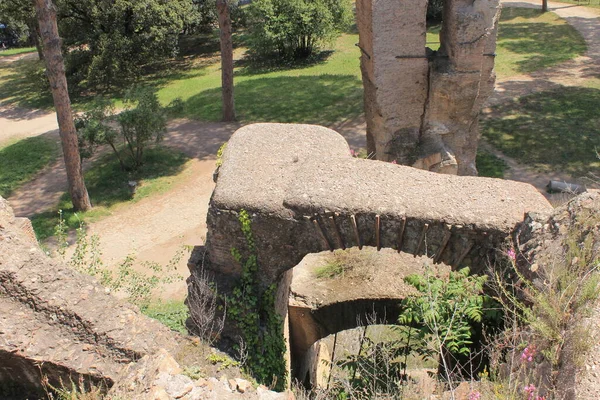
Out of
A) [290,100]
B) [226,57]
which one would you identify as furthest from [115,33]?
[290,100]

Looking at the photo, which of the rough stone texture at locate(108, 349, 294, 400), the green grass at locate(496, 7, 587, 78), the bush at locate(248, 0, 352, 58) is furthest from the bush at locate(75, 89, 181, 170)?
the green grass at locate(496, 7, 587, 78)

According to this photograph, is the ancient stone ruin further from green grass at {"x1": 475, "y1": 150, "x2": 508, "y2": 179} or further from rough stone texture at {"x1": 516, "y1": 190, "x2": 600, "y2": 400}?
green grass at {"x1": 475, "y1": 150, "x2": 508, "y2": 179}

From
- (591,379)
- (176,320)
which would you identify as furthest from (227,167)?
(591,379)

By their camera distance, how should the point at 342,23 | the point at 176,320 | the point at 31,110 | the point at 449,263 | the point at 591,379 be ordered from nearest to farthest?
the point at 591,379 → the point at 449,263 → the point at 176,320 → the point at 31,110 → the point at 342,23

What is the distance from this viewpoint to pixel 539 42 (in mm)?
18938

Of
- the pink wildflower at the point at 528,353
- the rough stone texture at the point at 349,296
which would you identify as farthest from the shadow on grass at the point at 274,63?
the pink wildflower at the point at 528,353

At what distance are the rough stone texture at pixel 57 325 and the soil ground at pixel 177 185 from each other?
428 centimetres

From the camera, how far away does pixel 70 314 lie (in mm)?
4379

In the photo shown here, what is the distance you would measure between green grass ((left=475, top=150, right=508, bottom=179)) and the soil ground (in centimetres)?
18

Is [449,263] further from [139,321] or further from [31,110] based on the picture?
[31,110]

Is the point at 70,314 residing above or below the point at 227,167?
below

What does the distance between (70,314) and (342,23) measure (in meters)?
17.6

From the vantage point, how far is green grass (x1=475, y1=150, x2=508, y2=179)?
10880 mm

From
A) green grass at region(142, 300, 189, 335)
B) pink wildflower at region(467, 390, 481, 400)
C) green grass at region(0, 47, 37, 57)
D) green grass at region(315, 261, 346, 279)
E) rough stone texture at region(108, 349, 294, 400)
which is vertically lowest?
A: green grass at region(142, 300, 189, 335)
